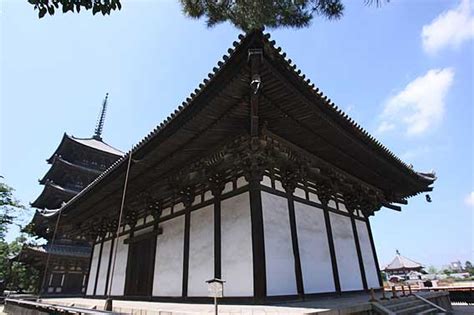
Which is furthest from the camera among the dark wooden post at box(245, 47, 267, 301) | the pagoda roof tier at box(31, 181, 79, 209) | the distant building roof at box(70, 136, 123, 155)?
the distant building roof at box(70, 136, 123, 155)

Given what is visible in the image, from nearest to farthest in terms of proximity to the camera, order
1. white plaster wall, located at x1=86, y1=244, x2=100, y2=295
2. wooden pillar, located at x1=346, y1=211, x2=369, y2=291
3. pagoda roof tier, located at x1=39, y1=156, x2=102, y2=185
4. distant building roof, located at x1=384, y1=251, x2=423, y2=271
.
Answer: wooden pillar, located at x1=346, y1=211, x2=369, y2=291
white plaster wall, located at x1=86, y1=244, x2=100, y2=295
pagoda roof tier, located at x1=39, y1=156, x2=102, y2=185
distant building roof, located at x1=384, y1=251, x2=423, y2=271

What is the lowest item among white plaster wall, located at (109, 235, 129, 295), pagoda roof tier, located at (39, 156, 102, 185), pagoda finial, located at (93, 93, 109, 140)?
white plaster wall, located at (109, 235, 129, 295)

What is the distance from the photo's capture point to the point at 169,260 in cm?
823

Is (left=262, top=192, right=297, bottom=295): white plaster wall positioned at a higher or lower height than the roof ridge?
lower

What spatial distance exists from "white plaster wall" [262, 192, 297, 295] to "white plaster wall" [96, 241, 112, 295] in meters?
9.32

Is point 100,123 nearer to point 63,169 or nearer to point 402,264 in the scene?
point 63,169

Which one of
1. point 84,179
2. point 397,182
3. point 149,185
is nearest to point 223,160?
point 149,185

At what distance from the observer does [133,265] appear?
990 centimetres

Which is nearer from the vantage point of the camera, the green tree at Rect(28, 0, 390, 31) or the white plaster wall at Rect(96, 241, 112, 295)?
the green tree at Rect(28, 0, 390, 31)

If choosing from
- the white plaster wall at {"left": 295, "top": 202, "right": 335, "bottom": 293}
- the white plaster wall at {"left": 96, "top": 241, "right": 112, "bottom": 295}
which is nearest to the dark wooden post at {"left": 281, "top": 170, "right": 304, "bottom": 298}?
the white plaster wall at {"left": 295, "top": 202, "right": 335, "bottom": 293}

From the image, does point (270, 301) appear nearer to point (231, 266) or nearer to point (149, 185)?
point (231, 266)

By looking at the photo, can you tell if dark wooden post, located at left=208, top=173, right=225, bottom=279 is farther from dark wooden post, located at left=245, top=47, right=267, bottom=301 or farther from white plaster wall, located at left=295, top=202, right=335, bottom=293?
white plaster wall, located at left=295, top=202, right=335, bottom=293

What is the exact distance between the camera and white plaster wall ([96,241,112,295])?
1221 centimetres

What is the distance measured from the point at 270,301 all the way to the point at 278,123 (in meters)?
3.85
